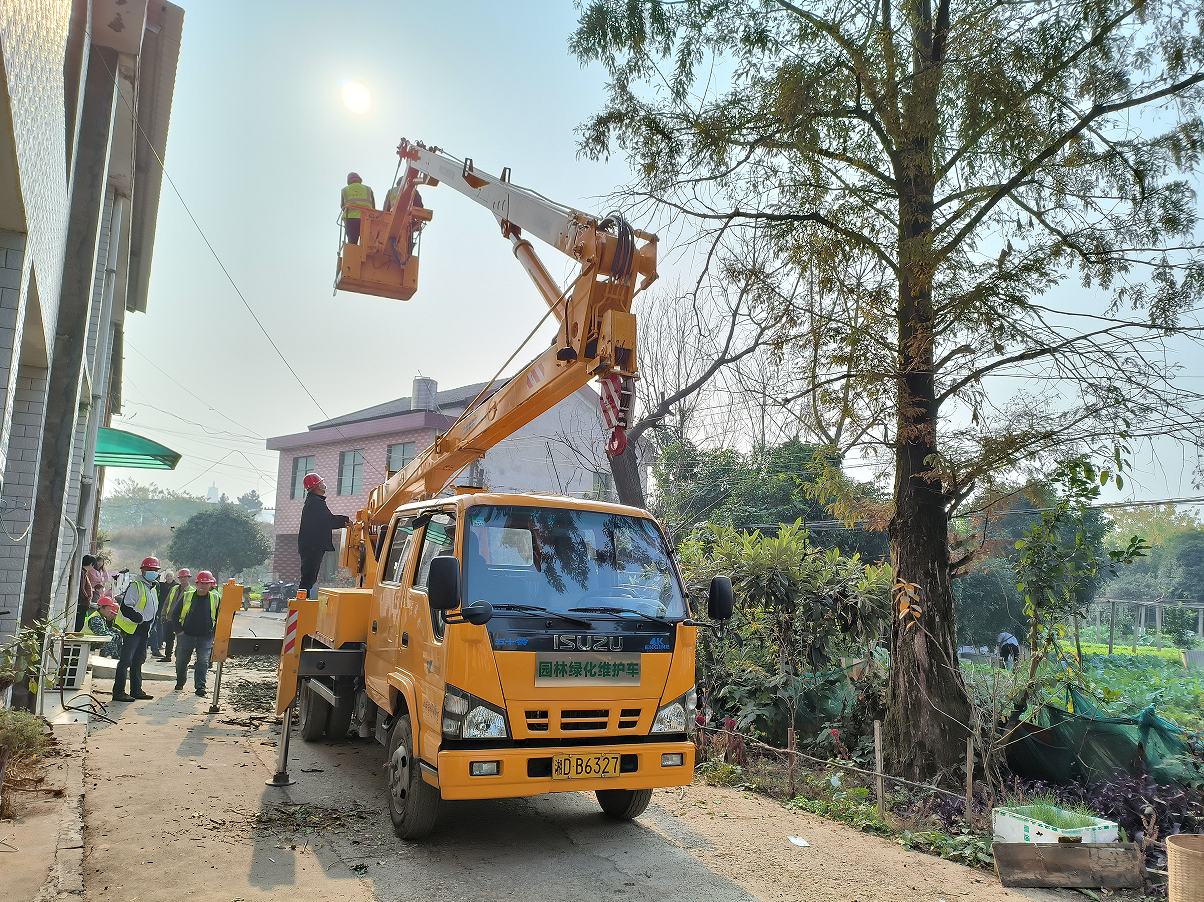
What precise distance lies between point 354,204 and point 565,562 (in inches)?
307

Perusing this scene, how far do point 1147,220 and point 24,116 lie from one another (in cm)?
835

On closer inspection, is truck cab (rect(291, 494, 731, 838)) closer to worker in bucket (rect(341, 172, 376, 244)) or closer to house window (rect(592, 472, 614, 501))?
worker in bucket (rect(341, 172, 376, 244))

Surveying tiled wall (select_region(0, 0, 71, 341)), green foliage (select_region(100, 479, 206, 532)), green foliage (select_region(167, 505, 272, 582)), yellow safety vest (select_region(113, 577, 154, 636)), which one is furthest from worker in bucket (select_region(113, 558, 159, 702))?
green foliage (select_region(100, 479, 206, 532))

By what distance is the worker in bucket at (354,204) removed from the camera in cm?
1135

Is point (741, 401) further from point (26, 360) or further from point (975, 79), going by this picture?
point (26, 360)

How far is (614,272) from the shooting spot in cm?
604

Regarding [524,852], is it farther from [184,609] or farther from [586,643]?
[184,609]

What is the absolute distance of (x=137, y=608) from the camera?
10188mm

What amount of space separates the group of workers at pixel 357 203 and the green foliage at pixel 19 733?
744cm

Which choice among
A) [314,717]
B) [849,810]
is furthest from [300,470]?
[849,810]

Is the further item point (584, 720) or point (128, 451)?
point (128, 451)

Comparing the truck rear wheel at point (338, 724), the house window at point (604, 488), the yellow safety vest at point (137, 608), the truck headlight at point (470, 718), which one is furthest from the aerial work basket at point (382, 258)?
the house window at point (604, 488)

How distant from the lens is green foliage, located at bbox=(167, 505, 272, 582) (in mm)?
39281

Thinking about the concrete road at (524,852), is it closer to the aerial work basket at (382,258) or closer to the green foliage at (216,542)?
the aerial work basket at (382,258)
